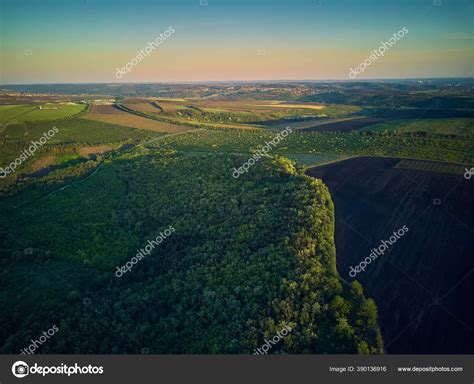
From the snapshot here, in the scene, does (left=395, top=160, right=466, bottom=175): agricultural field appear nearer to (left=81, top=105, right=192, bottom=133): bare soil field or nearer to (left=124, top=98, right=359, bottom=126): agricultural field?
(left=124, top=98, right=359, bottom=126): agricultural field

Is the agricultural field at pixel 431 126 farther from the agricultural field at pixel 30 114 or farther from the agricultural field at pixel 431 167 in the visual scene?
the agricultural field at pixel 30 114

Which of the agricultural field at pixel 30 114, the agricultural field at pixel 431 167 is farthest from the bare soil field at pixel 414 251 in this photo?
the agricultural field at pixel 30 114

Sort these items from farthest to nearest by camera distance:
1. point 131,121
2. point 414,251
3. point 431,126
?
point 131,121 → point 431,126 → point 414,251

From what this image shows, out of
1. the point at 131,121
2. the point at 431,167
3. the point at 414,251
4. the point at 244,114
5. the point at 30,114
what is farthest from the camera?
the point at 244,114

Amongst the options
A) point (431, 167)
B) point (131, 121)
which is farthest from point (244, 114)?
point (431, 167)

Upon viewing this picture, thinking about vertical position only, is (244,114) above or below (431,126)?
above

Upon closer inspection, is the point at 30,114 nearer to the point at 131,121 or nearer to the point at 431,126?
the point at 131,121

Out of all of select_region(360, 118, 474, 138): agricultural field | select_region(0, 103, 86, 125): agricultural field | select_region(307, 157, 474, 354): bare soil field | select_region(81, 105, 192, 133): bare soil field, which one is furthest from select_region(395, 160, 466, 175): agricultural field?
select_region(0, 103, 86, 125): agricultural field
